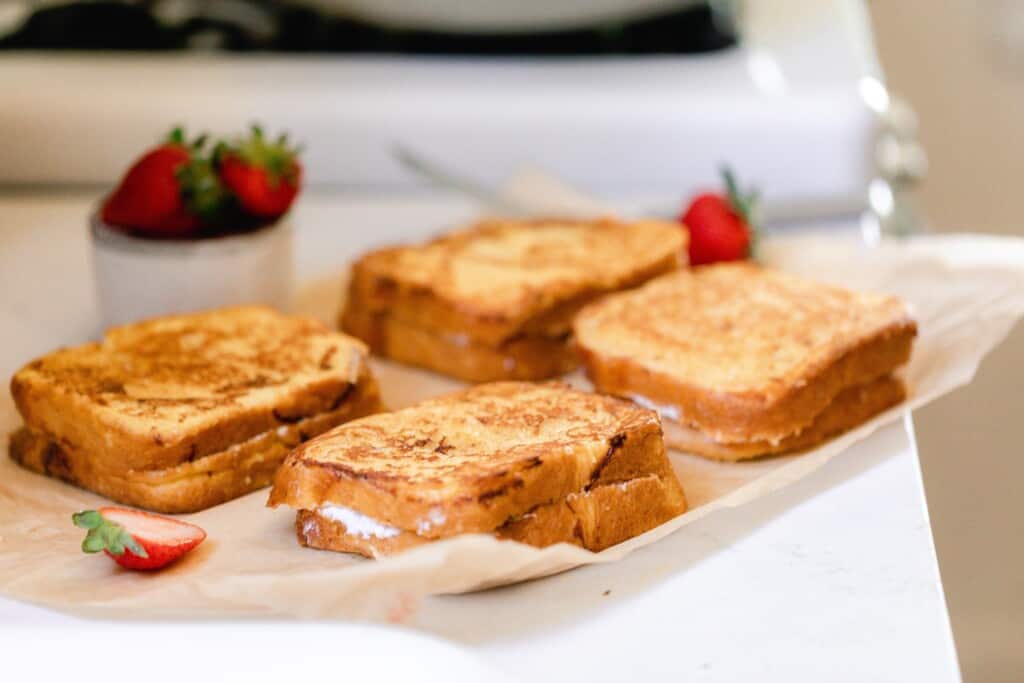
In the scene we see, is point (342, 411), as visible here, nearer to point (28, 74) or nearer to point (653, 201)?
point (653, 201)

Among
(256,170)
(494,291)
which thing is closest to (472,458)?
(494,291)

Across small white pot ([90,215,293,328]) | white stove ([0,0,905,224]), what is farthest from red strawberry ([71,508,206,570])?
white stove ([0,0,905,224])

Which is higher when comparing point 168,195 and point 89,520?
point 168,195

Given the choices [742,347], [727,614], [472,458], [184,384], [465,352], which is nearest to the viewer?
[727,614]

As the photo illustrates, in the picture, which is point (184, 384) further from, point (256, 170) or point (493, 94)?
point (493, 94)

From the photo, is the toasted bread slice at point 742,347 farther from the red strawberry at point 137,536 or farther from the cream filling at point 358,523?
the red strawberry at point 137,536

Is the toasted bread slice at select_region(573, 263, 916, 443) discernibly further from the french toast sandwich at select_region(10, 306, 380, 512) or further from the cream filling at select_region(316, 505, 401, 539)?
the cream filling at select_region(316, 505, 401, 539)

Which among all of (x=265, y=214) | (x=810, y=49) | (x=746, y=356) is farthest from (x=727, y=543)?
(x=810, y=49)

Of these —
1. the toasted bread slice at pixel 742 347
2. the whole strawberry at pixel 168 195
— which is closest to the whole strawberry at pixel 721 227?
the toasted bread slice at pixel 742 347
